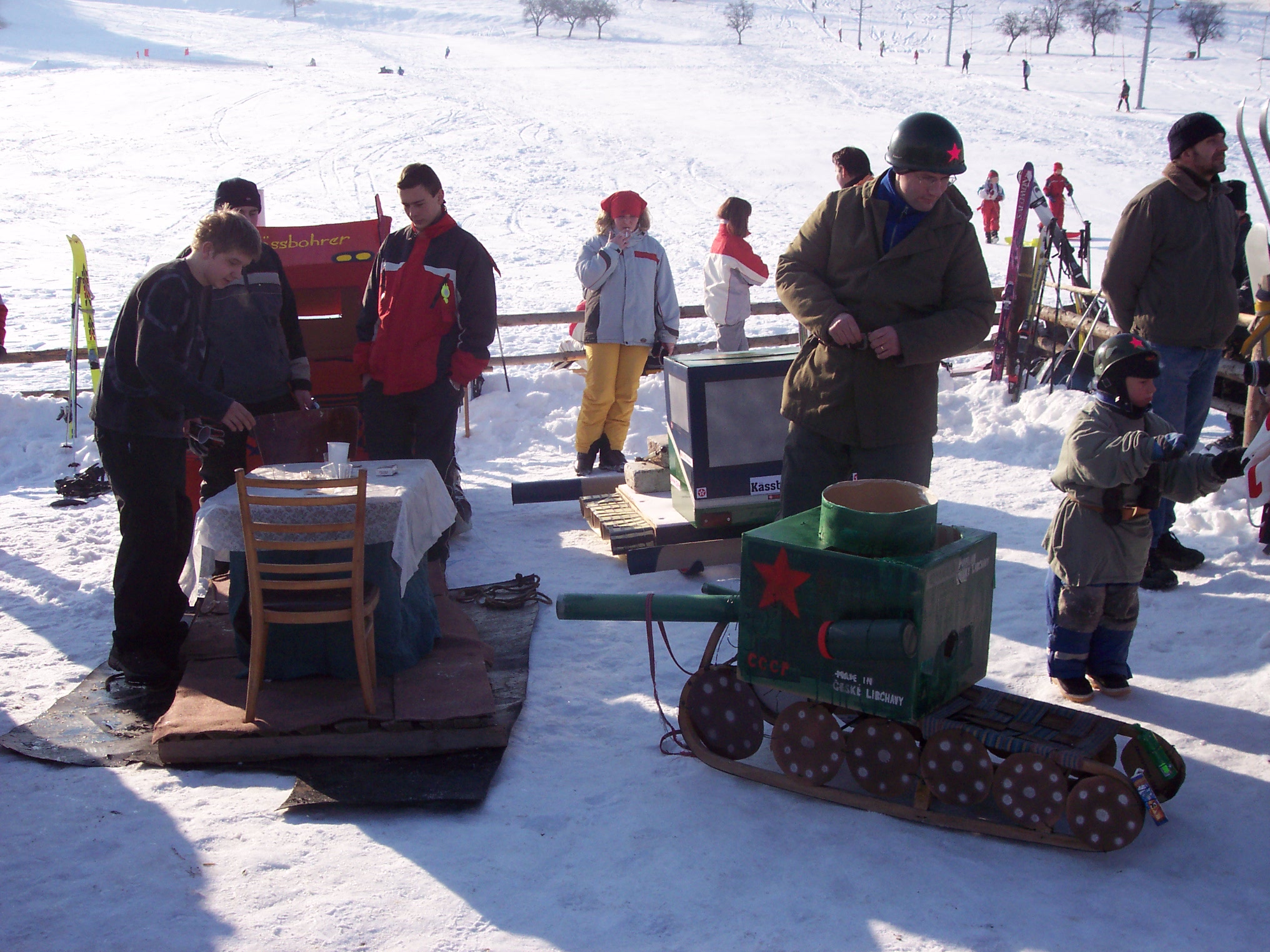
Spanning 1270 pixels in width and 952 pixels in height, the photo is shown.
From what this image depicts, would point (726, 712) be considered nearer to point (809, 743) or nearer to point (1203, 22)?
point (809, 743)

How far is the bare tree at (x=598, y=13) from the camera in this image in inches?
2721

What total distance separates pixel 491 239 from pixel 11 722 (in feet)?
51.8

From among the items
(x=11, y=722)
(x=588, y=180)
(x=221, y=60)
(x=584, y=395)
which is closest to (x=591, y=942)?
(x=11, y=722)

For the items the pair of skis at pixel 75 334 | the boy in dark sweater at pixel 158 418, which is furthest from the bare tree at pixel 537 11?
the boy in dark sweater at pixel 158 418

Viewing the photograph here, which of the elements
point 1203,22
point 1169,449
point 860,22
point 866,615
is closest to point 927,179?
point 1169,449

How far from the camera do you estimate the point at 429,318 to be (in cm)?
509

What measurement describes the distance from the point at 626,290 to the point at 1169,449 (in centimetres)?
401

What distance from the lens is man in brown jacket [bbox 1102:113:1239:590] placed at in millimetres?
4406

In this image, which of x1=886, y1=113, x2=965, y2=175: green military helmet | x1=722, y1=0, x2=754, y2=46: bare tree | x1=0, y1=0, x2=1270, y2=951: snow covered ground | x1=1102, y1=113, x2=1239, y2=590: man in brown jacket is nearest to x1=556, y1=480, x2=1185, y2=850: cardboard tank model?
x1=0, y1=0, x2=1270, y2=951: snow covered ground

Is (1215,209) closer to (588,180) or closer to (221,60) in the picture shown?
(588,180)

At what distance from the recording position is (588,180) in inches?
931

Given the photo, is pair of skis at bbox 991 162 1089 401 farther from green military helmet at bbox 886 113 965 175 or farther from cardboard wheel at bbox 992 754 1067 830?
cardboard wheel at bbox 992 754 1067 830

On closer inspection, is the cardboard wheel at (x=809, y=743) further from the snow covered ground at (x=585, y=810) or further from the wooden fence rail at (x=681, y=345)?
the wooden fence rail at (x=681, y=345)

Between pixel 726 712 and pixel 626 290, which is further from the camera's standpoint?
pixel 626 290
